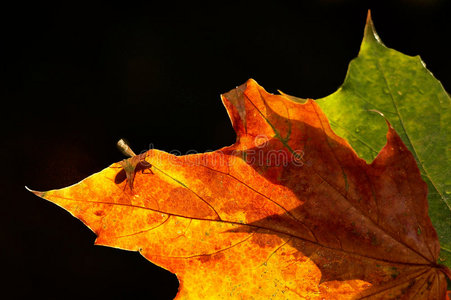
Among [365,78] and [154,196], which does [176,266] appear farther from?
[365,78]

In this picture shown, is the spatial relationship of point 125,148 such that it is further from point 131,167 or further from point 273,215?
point 273,215

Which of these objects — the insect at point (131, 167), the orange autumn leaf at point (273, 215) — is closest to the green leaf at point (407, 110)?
the orange autumn leaf at point (273, 215)

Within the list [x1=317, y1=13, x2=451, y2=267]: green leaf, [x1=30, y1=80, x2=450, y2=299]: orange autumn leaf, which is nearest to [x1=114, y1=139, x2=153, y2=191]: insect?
[x1=30, y1=80, x2=450, y2=299]: orange autumn leaf

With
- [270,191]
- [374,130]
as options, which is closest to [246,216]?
[270,191]

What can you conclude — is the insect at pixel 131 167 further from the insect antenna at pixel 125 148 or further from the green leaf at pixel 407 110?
the green leaf at pixel 407 110

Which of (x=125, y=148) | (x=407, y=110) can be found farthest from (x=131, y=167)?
(x=407, y=110)

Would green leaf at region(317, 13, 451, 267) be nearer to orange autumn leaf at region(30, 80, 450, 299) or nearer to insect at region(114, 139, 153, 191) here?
orange autumn leaf at region(30, 80, 450, 299)

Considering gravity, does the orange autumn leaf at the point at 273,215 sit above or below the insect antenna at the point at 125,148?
below
